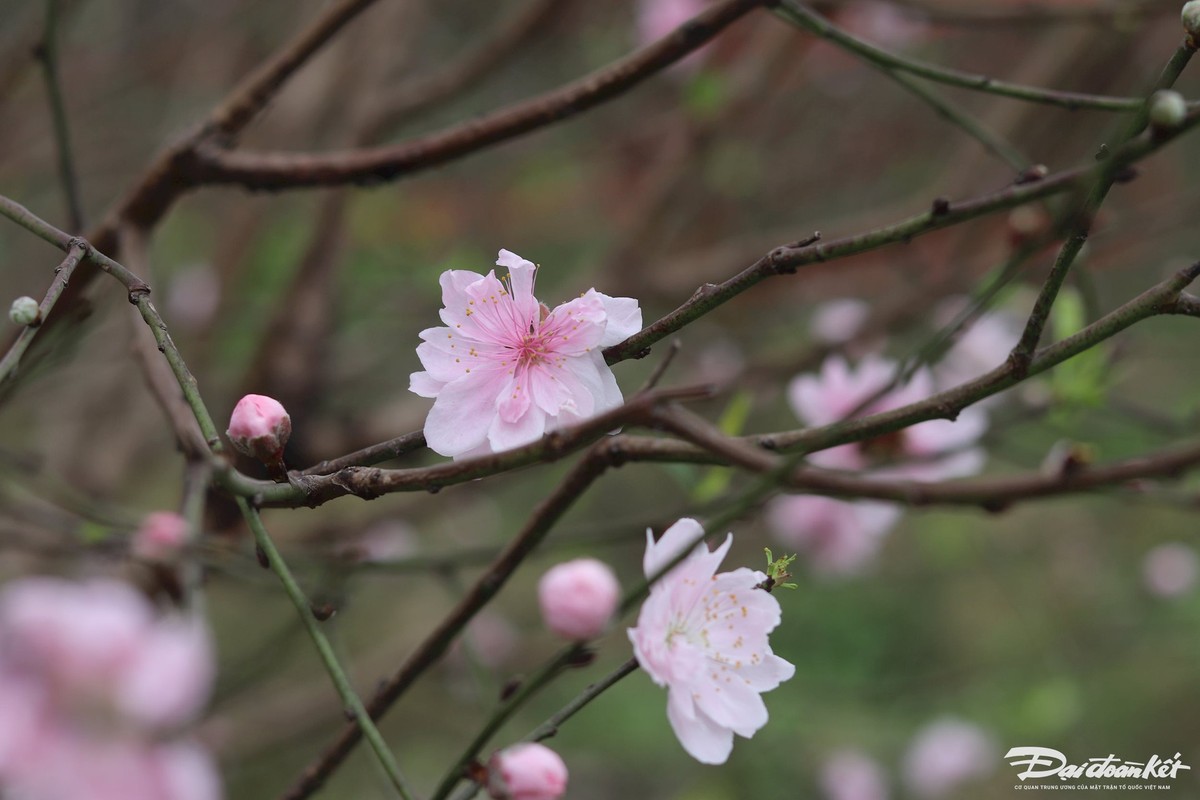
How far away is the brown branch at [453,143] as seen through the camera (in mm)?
958

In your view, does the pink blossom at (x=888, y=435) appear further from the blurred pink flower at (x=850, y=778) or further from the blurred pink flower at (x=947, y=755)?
the blurred pink flower at (x=947, y=755)

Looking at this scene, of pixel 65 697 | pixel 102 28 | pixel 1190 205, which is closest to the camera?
pixel 65 697

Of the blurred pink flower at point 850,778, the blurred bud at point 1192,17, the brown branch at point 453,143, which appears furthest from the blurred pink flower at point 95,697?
the blurred pink flower at point 850,778

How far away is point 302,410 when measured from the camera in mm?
2016

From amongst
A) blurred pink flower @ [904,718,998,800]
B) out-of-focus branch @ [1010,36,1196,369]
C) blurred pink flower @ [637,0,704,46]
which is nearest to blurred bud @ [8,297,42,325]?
out-of-focus branch @ [1010,36,1196,369]

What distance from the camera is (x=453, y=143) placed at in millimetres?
1020

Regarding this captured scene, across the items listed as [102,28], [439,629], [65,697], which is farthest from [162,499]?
[65,697]

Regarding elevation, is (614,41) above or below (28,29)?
above

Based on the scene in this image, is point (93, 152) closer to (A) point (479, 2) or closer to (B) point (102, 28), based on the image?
(B) point (102, 28)

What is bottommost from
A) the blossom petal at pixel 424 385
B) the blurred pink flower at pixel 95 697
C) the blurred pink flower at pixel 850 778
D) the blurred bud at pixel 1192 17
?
the blurred pink flower at pixel 95 697

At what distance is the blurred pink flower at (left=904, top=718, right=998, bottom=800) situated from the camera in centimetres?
262

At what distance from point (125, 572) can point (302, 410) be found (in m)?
0.50

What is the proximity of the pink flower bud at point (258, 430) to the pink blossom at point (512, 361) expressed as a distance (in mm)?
114

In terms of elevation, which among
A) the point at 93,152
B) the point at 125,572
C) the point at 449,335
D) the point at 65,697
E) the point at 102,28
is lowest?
the point at 65,697
